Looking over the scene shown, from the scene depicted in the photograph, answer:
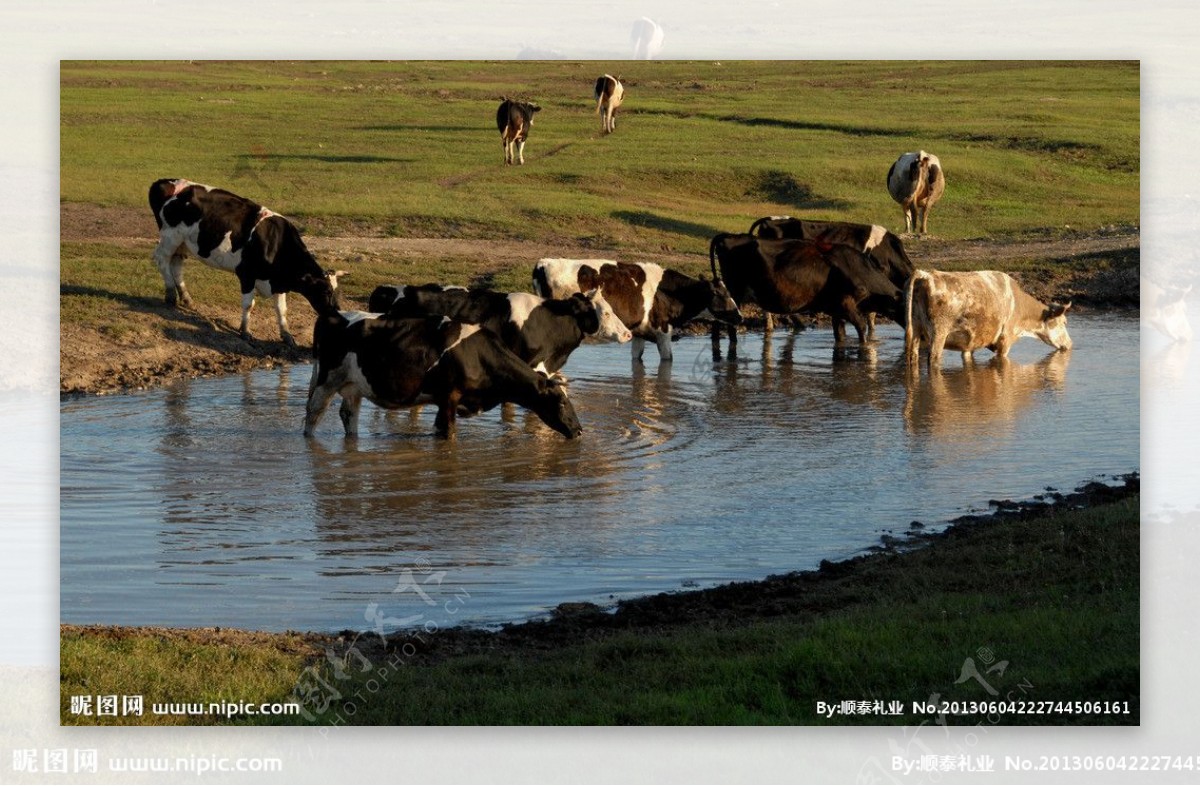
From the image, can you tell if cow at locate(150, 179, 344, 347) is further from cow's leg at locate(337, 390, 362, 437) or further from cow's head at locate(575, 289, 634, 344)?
cow's leg at locate(337, 390, 362, 437)

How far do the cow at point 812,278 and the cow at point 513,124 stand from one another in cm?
1085

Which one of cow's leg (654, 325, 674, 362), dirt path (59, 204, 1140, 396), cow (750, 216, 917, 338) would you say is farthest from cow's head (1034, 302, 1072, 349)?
cow's leg (654, 325, 674, 362)

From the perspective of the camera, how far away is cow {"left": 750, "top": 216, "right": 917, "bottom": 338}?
22.9m

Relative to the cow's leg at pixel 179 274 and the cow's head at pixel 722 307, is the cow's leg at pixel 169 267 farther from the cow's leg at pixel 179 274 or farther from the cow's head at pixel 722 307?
the cow's head at pixel 722 307

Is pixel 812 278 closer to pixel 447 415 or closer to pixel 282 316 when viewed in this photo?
pixel 282 316

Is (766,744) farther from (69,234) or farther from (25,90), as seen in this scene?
(69,234)

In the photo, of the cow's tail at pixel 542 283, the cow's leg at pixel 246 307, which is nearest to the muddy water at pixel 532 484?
the cow's tail at pixel 542 283

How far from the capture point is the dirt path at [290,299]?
18484 millimetres

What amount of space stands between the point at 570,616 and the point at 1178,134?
210 inches

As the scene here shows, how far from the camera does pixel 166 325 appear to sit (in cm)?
1970

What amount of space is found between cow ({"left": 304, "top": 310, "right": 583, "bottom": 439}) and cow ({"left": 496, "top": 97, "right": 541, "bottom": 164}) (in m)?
16.5

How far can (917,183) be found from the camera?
2898 cm

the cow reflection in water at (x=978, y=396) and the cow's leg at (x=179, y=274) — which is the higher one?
the cow's leg at (x=179, y=274)

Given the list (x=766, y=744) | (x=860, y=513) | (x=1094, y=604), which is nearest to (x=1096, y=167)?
(x=860, y=513)
